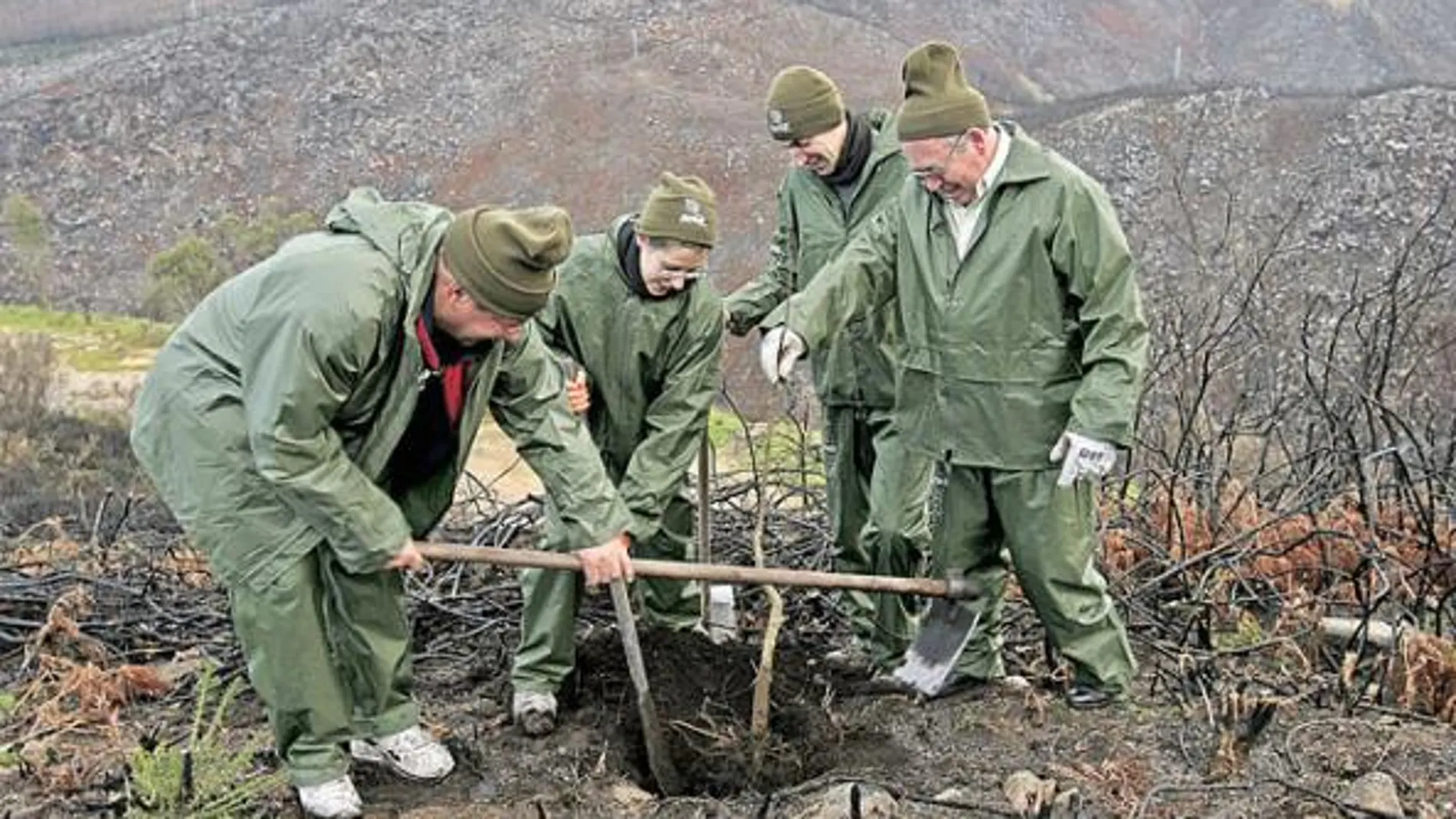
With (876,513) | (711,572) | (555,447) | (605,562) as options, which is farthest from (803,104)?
(605,562)

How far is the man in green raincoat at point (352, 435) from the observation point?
3465 millimetres

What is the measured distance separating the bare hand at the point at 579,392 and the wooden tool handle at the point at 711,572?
20.4 inches

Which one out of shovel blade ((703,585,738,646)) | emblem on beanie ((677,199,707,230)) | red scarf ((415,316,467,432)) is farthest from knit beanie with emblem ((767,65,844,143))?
shovel blade ((703,585,738,646))

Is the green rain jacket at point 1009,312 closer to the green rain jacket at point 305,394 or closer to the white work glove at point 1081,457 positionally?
the white work glove at point 1081,457

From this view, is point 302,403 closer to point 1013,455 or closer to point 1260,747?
point 1013,455

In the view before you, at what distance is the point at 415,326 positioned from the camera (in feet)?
11.6

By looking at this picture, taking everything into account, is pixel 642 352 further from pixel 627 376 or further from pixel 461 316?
pixel 461 316

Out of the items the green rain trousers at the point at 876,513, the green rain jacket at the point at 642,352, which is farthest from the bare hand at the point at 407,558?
the green rain trousers at the point at 876,513

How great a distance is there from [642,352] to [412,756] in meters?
1.30

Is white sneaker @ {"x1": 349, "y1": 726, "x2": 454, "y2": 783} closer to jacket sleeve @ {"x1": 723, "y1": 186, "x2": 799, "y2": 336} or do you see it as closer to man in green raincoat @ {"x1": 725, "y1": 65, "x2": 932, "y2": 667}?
man in green raincoat @ {"x1": 725, "y1": 65, "x2": 932, "y2": 667}

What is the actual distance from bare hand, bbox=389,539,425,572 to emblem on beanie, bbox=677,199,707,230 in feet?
3.87

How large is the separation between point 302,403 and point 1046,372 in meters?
2.05

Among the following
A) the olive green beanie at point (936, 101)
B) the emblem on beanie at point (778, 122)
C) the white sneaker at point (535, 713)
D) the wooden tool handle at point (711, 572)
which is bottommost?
the white sneaker at point (535, 713)

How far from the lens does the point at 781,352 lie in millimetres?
4320
